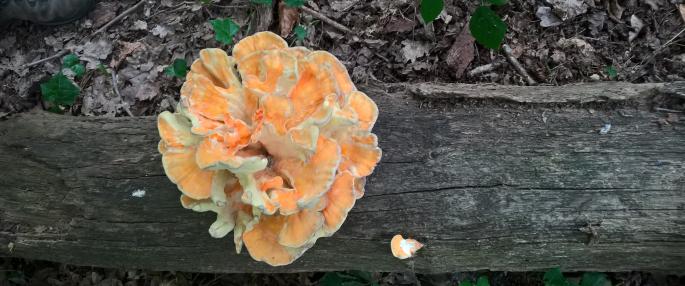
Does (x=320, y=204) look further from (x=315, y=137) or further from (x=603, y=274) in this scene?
(x=603, y=274)

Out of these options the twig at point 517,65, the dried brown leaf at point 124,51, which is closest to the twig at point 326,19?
the twig at point 517,65

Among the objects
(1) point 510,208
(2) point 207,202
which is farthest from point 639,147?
(2) point 207,202

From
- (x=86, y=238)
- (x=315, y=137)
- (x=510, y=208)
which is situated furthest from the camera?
(x=86, y=238)

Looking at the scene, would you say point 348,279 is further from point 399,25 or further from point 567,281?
point 399,25

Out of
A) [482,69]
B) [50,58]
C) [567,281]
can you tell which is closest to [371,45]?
[482,69]

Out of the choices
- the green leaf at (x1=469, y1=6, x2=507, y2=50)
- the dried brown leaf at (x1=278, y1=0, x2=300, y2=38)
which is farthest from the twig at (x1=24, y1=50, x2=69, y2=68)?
the green leaf at (x1=469, y1=6, x2=507, y2=50)
